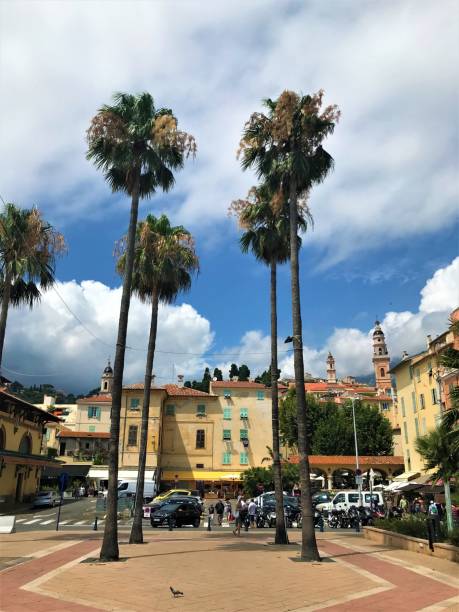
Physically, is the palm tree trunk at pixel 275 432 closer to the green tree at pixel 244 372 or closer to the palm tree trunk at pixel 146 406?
the palm tree trunk at pixel 146 406

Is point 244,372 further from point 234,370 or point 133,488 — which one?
point 133,488

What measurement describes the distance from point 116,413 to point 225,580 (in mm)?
5985

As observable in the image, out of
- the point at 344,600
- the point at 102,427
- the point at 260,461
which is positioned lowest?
the point at 344,600

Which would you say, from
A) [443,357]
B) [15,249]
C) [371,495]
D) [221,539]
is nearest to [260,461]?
[371,495]

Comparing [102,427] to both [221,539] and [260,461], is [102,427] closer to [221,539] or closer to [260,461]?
[260,461]

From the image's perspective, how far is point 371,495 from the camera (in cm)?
3225

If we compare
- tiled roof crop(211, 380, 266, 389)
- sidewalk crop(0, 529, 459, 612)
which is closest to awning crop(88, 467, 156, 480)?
tiled roof crop(211, 380, 266, 389)

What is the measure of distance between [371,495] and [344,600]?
24139 mm

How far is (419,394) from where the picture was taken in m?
45.2

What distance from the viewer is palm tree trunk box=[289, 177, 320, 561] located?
15094 millimetres

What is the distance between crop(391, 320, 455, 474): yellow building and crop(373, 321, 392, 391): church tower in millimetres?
89835

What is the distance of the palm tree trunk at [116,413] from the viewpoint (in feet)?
48.1

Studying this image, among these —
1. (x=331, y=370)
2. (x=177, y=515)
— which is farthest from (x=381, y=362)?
(x=177, y=515)

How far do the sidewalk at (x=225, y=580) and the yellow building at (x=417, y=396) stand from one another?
26.2 metres
